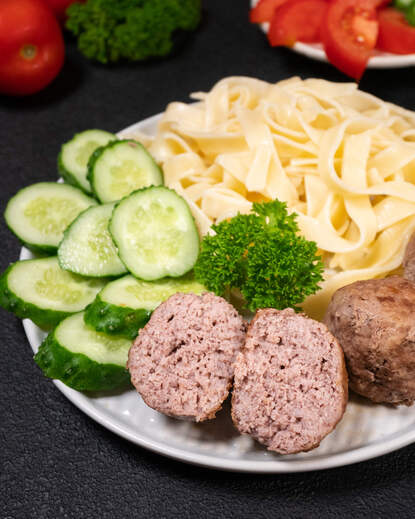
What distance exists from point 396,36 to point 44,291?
5189 mm

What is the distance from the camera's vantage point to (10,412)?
4422mm

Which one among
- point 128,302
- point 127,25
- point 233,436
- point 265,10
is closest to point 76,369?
point 128,302

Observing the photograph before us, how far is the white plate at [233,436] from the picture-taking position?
3404 millimetres

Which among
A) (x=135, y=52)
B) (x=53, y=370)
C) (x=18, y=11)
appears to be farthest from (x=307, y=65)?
(x=53, y=370)

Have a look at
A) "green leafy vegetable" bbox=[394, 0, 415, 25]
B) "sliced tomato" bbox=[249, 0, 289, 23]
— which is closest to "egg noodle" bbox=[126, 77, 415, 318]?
"green leafy vegetable" bbox=[394, 0, 415, 25]

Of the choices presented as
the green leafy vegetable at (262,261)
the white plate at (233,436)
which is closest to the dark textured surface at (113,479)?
the white plate at (233,436)

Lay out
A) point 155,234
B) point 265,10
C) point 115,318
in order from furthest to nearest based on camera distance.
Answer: point 265,10, point 155,234, point 115,318

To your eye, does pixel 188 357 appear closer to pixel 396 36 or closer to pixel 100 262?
pixel 100 262

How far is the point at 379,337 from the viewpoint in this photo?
348 centimetres

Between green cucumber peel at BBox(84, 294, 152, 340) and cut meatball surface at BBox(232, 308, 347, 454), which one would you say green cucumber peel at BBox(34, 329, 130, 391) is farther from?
cut meatball surface at BBox(232, 308, 347, 454)

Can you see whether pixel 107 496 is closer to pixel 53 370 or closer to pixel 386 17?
pixel 53 370

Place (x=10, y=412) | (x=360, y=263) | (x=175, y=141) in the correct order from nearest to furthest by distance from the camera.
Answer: (x=10, y=412)
(x=360, y=263)
(x=175, y=141)

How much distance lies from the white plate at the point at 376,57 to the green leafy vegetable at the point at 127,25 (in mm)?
1226

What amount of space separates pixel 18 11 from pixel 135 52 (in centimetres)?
155
